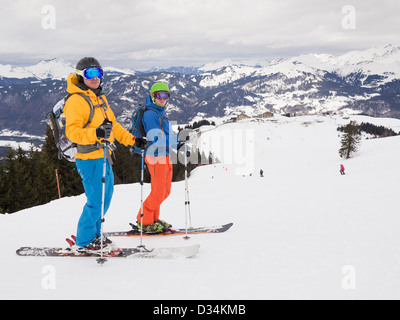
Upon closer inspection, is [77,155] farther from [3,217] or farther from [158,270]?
[3,217]

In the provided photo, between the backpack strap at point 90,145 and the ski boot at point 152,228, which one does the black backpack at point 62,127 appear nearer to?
the backpack strap at point 90,145

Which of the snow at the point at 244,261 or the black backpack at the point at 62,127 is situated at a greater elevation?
the black backpack at the point at 62,127

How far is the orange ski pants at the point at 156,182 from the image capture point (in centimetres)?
614

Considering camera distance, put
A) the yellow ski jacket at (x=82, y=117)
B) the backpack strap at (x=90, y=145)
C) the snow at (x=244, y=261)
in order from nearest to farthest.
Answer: the snow at (x=244, y=261) → the yellow ski jacket at (x=82, y=117) → the backpack strap at (x=90, y=145)

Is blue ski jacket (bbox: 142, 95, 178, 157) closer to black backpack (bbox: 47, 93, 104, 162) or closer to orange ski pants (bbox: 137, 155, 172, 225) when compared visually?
orange ski pants (bbox: 137, 155, 172, 225)

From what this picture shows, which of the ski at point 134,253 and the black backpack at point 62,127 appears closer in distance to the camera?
the black backpack at point 62,127

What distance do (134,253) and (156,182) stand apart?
1.65 m

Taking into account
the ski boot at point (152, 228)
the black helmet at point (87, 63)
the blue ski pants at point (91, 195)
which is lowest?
the ski boot at point (152, 228)

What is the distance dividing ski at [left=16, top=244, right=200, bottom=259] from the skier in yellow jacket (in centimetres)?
17

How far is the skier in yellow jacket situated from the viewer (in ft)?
14.9

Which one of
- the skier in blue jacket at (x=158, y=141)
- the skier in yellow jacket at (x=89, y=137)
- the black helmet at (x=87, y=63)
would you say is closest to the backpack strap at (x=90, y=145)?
the skier in yellow jacket at (x=89, y=137)

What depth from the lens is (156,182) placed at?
6.21 meters

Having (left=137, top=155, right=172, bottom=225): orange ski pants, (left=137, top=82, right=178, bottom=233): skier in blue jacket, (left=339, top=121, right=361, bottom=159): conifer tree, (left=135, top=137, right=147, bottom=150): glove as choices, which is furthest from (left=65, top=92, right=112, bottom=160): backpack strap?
(left=339, top=121, right=361, bottom=159): conifer tree
